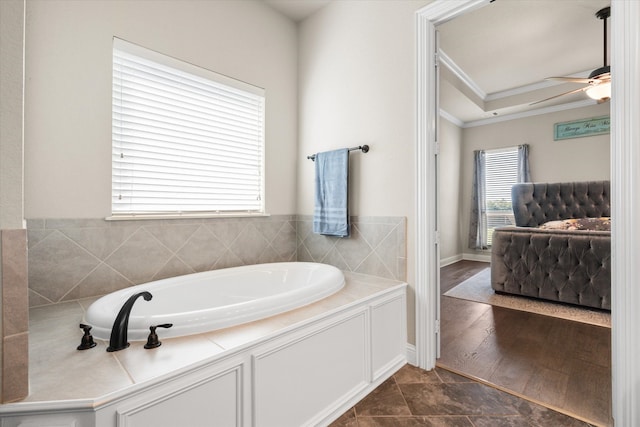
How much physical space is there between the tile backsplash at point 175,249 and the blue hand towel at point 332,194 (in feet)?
0.37

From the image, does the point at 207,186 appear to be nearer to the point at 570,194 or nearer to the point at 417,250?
the point at 417,250

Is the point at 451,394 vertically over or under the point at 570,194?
under

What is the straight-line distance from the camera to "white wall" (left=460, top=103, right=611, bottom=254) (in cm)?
455

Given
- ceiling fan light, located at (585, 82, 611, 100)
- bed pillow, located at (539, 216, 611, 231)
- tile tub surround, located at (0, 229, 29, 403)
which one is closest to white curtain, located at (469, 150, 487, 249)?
bed pillow, located at (539, 216, 611, 231)

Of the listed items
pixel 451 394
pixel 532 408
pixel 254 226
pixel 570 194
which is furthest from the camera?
pixel 570 194

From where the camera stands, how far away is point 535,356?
2.07m

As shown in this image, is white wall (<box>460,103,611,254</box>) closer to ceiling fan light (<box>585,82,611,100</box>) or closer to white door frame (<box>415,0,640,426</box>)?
ceiling fan light (<box>585,82,611,100</box>)

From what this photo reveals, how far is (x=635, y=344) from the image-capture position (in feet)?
4.26

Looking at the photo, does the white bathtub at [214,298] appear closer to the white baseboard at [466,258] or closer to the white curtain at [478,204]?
the white baseboard at [466,258]

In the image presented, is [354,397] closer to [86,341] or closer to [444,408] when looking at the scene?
[444,408]

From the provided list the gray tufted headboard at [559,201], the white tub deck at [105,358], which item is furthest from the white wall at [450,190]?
the white tub deck at [105,358]

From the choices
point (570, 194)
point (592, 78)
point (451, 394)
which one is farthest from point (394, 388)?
point (570, 194)

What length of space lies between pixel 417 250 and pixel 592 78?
2.79 meters

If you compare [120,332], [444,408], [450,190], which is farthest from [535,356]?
[450,190]
